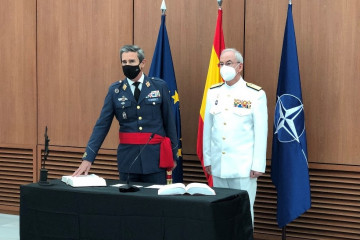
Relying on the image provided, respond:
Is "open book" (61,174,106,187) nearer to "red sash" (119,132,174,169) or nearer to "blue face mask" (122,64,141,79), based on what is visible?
"red sash" (119,132,174,169)

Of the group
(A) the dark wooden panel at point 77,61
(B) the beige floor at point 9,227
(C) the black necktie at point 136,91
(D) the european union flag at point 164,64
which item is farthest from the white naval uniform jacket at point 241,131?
(B) the beige floor at point 9,227

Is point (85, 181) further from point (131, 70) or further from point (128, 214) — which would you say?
point (131, 70)

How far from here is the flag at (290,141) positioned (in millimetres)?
4215

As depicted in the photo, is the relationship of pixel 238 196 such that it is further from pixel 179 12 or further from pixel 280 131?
pixel 179 12

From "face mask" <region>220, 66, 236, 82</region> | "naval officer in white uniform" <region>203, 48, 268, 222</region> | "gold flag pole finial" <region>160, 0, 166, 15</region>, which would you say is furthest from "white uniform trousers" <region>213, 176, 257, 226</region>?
"gold flag pole finial" <region>160, 0, 166, 15</region>

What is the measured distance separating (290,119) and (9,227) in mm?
2820

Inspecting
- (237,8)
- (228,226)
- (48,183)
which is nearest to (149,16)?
(237,8)

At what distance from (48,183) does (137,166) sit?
0.68 meters

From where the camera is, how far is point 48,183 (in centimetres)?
334

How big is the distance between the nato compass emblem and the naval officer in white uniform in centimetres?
38

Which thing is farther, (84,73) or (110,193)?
(84,73)

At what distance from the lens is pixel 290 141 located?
4227mm

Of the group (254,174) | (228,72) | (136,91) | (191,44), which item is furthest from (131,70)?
(191,44)

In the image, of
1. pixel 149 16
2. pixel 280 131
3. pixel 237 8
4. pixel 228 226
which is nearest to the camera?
pixel 228 226
